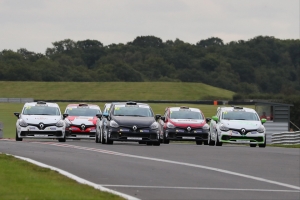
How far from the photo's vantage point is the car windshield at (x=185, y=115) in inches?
1455

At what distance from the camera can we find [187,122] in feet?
117

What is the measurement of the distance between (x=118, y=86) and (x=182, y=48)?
66602mm

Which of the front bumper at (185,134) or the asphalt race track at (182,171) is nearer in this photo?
the asphalt race track at (182,171)

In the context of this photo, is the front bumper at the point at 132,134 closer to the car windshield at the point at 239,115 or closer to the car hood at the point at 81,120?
the car windshield at the point at 239,115

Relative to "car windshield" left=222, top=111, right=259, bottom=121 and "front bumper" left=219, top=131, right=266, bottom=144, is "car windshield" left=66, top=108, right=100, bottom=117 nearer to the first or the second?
"car windshield" left=222, top=111, right=259, bottom=121

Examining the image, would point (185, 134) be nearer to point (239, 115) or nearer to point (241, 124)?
point (239, 115)

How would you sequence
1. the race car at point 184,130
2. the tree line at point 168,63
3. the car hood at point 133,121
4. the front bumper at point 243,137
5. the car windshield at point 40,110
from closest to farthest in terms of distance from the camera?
the car hood at point 133,121 < the front bumper at point 243,137 < the car windshield at point 40,110 < the race car at point 184,130 < the tree line at point 168,63

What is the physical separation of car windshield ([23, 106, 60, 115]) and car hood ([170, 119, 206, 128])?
4.50 meters

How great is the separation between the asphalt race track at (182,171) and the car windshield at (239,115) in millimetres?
9578

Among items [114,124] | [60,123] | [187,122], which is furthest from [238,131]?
[60,123]

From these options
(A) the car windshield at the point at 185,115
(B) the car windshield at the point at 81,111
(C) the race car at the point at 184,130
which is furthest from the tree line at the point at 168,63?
(C) the race car at the point at 184,130

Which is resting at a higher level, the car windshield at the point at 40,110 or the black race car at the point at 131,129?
the car windshield at the point at 40,110

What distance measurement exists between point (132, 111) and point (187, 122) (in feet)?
11.8

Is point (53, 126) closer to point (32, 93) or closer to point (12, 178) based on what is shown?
point (12, 178)
